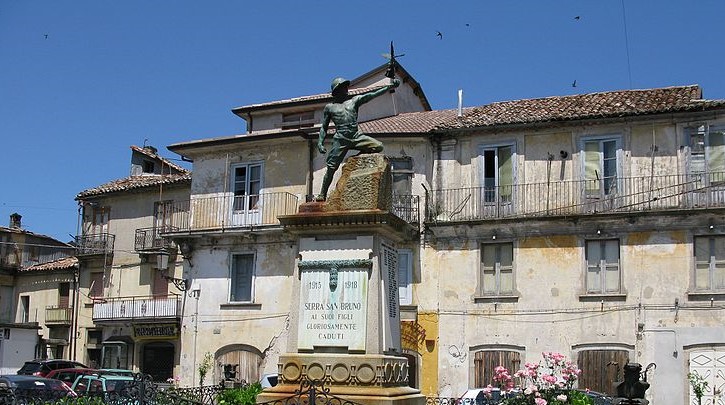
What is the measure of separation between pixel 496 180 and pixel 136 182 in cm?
1803

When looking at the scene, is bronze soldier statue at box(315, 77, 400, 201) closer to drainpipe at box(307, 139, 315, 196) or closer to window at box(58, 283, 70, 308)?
drainpipe at box(307, 139, 315, 196)

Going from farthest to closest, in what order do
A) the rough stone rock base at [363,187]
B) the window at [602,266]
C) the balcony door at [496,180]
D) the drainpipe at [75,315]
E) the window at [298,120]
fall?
the drainpipe at [75,315]
the window at [298,120]
the balcony door at [496,180]
the window at [602,266]
the rough stone rock base at [363,187]

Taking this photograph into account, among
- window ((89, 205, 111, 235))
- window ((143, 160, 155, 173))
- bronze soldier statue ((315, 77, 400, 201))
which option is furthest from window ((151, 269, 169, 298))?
bronze soldier statue ((315, 77, 400, 201))

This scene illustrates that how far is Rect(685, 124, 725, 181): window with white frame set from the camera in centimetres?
2883

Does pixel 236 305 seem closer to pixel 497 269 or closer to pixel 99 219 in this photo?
pixel 497 269

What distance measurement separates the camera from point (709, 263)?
2836cm

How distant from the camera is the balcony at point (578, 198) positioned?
94.6 ft

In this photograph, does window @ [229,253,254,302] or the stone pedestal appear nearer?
the stone pedestal

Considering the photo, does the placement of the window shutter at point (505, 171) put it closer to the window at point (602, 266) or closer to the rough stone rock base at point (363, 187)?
the window at point (602, 266)

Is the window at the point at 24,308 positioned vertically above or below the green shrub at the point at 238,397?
above

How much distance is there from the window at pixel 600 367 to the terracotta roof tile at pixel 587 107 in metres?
7.32

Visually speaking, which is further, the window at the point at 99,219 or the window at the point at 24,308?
the window at the point at 24,308

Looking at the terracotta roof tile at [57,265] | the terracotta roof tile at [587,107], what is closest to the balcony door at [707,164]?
the terracotta roof tile at [587,107]

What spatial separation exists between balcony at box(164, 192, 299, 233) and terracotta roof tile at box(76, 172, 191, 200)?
343 centimetres
